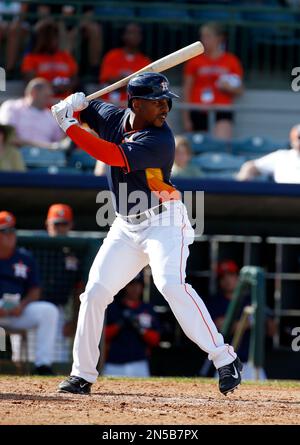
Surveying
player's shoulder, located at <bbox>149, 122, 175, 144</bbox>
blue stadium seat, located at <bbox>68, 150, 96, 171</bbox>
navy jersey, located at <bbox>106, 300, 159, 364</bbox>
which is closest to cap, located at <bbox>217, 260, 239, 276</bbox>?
navy jersey, located at <bbox>106, 300, 159, 364</bbox>

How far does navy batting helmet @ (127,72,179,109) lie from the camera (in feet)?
17.1

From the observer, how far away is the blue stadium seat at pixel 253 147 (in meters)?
10.5

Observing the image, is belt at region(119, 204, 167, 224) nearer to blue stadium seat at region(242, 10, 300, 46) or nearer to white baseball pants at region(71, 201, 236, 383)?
white baseball pants at region(71, 201, 236, 383)

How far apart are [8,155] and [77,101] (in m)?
4.02

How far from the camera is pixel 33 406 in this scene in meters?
4.98

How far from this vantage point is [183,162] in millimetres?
9406

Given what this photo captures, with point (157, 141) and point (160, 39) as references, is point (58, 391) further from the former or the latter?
point (160, 39)

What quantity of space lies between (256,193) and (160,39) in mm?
3181

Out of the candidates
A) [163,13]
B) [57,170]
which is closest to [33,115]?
[57,170]

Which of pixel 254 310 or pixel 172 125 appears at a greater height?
pixel 172 125

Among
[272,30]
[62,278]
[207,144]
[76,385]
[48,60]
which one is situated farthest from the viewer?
[272,30]

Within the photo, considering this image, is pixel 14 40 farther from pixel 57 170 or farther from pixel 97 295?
Answer: pixel 97 295

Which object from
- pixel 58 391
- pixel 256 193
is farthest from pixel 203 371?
pixel 58 391

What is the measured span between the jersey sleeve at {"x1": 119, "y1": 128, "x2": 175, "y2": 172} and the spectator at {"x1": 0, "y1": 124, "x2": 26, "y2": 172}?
4.15 meters
